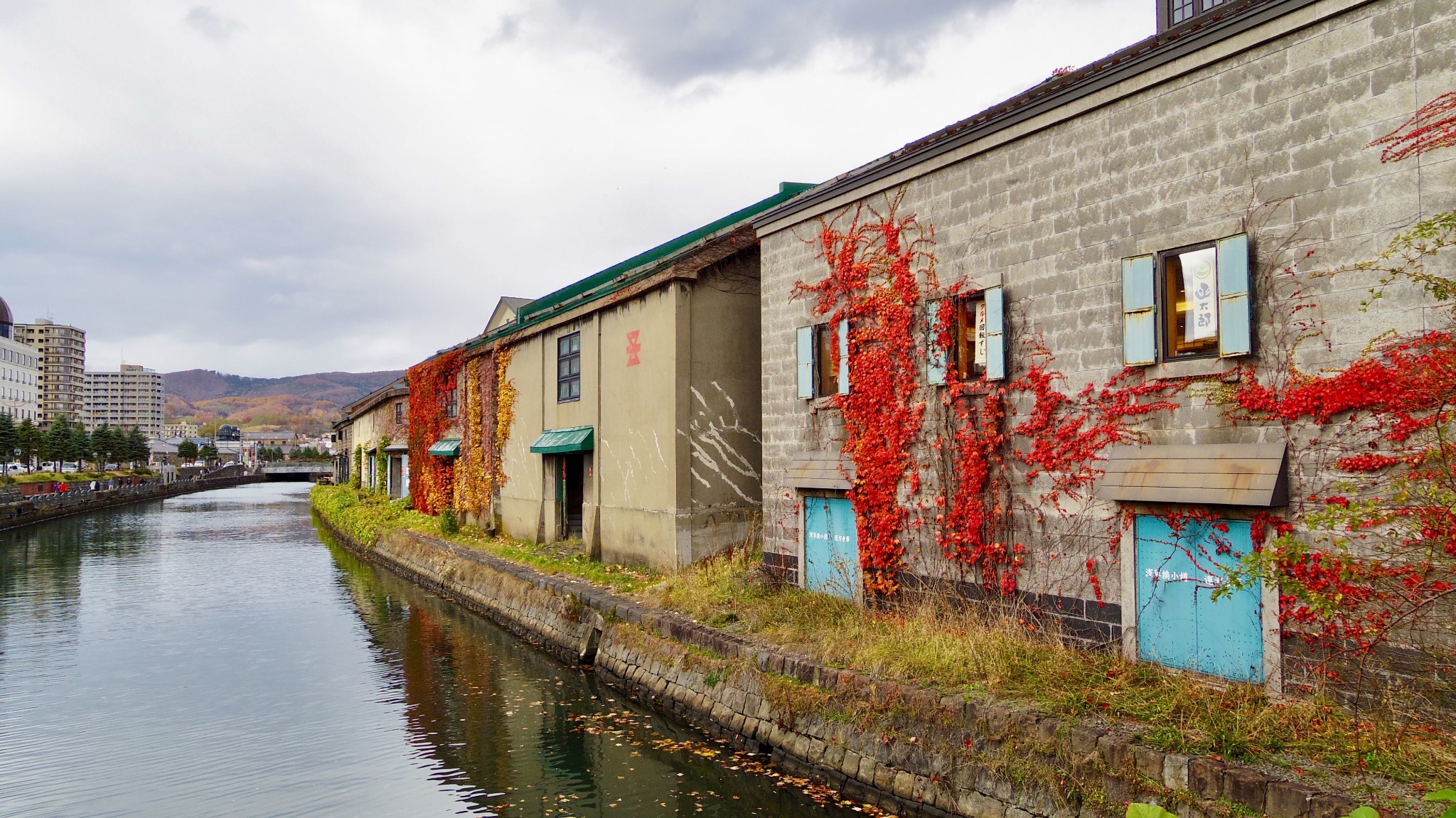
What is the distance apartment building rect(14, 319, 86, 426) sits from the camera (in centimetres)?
15475

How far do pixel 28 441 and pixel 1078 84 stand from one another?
77977mm

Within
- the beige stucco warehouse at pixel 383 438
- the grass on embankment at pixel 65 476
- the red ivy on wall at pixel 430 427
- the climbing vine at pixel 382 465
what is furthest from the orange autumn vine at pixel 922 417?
the grass on embankment at pixel 65 476

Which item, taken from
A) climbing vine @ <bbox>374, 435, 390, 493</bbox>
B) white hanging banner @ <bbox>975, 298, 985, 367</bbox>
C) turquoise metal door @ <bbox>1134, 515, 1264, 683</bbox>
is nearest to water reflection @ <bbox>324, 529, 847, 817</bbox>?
turquoise metal door @ <bbox>1134, 515, 1264, 683</bbox>

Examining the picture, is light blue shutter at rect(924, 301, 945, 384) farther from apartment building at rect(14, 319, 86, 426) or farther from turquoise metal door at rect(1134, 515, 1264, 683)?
apartment building at rect(14, 319, 86, 426)

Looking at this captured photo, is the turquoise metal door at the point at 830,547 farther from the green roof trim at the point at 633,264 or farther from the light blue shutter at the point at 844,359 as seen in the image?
the green roof trim at the point at 633,264

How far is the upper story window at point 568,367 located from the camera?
790 inches

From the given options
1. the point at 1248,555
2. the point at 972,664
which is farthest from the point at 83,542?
the point at 1248,555

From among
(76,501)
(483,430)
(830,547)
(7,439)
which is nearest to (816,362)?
(830,547)

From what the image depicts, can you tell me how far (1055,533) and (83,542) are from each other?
3853cm

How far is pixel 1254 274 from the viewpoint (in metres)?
7.54

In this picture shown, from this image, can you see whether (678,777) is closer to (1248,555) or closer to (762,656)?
(762,656)

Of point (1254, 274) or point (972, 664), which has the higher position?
point (1254, 274)

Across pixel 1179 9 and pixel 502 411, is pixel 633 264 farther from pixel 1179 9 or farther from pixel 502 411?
pixel 1179 9

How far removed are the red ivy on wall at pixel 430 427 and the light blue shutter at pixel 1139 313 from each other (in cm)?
2309
